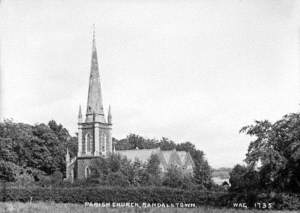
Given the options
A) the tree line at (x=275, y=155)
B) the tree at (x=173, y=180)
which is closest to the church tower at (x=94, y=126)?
the tree at (x=173, y=180)

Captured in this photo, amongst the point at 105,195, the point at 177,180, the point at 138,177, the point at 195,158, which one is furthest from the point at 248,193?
the point at 195,158

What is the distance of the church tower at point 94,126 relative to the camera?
82.7 m

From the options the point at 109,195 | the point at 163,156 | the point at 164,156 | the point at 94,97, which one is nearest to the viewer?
the point at 109,195

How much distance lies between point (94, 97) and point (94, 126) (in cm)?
496

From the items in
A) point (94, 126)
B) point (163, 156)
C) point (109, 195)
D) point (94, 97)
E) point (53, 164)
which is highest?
point (94, 97)

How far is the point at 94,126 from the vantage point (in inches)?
3265

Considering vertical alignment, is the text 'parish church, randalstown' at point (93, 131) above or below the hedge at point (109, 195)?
above

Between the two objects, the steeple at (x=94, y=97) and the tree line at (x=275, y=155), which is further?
the steeple at (x=94, y=97)

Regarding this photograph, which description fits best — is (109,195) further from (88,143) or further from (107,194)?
(88,143)

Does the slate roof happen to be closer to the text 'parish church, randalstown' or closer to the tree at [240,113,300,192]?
the text 'parish church, randalstown'

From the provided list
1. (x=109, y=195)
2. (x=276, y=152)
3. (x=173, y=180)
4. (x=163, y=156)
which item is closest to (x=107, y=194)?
(x=109, y=195)

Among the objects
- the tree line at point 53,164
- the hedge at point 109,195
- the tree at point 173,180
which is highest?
the tree line at point 53,164

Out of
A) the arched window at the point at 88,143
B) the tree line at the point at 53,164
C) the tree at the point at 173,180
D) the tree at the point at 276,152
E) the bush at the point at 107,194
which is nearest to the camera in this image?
the tree at the point at 276,152

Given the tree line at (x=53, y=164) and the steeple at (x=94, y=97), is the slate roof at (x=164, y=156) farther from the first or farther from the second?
the tree line at (x=53, y=164)
